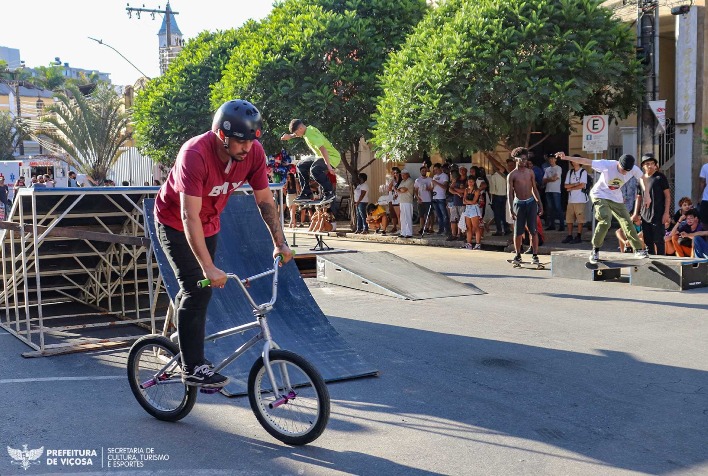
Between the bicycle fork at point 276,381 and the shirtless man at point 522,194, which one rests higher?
the shirtless man at point 522,194

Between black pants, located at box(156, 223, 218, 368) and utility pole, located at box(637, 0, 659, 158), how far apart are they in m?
13.8

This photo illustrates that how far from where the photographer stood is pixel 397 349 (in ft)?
26.8

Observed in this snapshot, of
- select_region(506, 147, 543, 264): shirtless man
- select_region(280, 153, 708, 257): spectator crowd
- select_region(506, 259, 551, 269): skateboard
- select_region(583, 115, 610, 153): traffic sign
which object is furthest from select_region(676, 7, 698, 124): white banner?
select_region(506, 147, 543, 264): shirtless man

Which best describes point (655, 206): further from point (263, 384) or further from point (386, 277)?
point (263, 384)

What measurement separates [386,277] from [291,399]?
22.6 feet

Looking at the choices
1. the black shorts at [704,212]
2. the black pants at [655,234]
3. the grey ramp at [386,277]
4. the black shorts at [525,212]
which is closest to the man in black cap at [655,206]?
the black pants at [655,234]

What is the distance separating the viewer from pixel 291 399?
5188mm

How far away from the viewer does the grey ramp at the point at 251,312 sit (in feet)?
22.9

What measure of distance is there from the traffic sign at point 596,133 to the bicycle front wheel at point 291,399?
12956 millimetres

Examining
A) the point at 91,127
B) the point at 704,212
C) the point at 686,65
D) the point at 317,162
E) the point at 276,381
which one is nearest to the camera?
the point at 276,381

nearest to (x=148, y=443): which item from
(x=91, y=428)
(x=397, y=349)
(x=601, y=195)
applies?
(x=91, y=428)

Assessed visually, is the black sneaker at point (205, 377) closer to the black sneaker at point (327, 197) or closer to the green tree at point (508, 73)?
the black sneaker at point (327, 197)

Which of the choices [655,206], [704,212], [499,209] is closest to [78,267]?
[655,206]

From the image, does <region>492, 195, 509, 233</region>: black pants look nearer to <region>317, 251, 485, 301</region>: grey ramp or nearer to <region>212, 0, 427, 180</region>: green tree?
<region>212, 0, 427, 180</region>: green tree
